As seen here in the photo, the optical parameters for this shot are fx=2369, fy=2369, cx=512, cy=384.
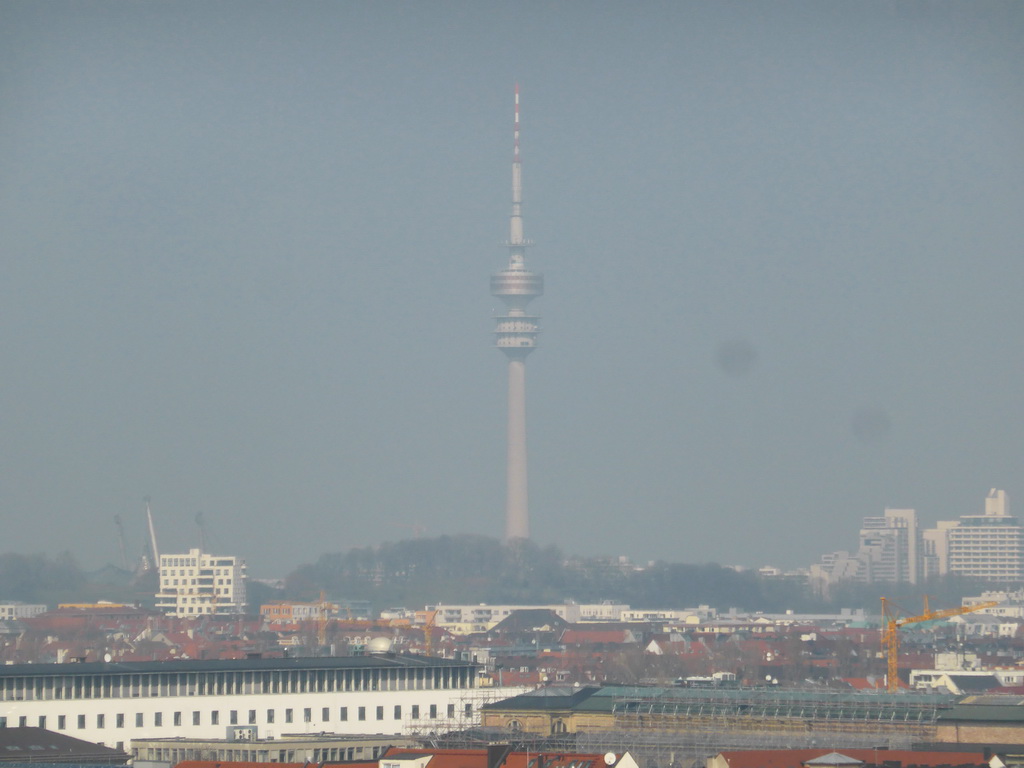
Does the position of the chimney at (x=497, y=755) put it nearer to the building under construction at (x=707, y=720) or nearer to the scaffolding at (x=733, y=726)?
the scaffolding at (x=733, y=726)

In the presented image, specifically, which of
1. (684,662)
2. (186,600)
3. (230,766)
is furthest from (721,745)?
(186,600)

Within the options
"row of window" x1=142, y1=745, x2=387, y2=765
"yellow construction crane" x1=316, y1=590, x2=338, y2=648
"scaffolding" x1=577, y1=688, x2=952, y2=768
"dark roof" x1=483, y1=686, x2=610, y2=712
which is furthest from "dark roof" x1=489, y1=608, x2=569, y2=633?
"row of window" x1=142, y1=745, x2=387, y2=765

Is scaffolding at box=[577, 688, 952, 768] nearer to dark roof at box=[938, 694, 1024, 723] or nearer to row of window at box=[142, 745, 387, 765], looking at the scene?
dark roof at box=[938, 694, 1024, 723]

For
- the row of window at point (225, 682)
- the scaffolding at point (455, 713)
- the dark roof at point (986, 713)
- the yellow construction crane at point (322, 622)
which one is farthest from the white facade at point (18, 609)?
the dark roof at point (986, 713)

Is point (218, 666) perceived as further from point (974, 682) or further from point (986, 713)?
point (974, 682)

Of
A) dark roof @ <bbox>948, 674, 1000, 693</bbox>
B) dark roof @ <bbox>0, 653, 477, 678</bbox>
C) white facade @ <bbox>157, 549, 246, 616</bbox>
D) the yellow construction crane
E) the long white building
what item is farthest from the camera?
white facade @ <bbox>157, 549, 246, 616</bbox>

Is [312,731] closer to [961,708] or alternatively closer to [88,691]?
[88,691]

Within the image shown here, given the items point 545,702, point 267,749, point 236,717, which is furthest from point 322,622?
point 267,749
